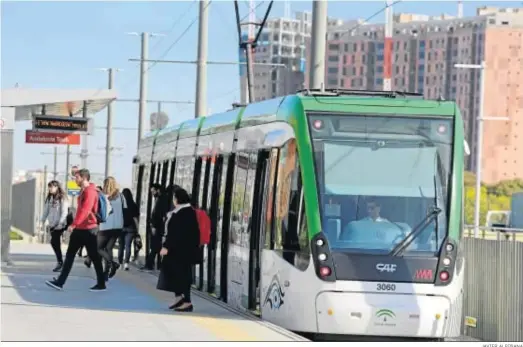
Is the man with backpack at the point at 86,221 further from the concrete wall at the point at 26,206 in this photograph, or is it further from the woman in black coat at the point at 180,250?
the concrete wall at the point at 26,206

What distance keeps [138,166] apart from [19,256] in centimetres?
356

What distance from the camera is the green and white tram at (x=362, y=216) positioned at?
14.0 m

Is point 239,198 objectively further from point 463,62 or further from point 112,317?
point 463,62

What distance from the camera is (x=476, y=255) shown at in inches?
723

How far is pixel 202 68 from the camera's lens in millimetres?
33031

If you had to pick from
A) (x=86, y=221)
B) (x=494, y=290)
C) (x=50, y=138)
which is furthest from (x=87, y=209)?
(x=50, y=138)

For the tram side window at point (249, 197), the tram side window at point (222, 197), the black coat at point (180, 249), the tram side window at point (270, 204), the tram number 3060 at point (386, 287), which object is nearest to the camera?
the tram number 3060 at point (386, 287)

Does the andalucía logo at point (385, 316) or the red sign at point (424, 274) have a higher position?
the red sign at point (424, 274)

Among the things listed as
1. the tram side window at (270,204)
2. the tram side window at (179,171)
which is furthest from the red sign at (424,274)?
the tram side window at (179,171)

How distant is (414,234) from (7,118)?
949cm

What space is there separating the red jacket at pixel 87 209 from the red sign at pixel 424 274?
5430mm

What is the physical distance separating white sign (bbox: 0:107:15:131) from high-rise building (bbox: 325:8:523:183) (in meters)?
105

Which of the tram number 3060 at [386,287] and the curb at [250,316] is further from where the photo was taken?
the tram number 3060 at [386,287]

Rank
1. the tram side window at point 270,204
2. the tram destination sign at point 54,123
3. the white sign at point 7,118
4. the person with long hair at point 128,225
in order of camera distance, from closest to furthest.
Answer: the tram side window at point 270,204 → the white sign at point 7,118 → the person with long hair at point 128,225 → the tram destination sign at point 54,123
